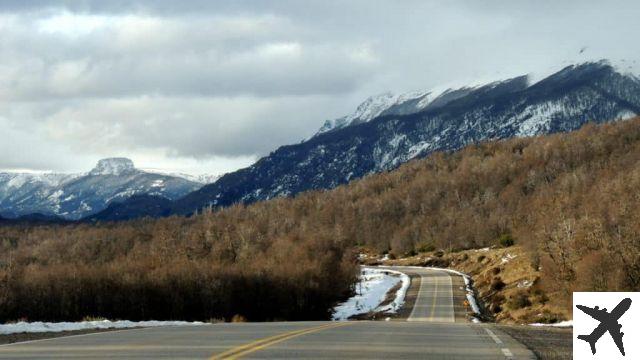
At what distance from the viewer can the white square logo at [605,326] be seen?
12453 millimetres

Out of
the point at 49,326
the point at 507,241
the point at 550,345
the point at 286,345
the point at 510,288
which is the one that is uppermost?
the point at 507,241

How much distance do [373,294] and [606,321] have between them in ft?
318

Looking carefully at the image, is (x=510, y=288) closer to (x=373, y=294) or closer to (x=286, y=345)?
(x=373, y=294)

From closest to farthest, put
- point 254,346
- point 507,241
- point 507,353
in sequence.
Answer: point 507,353
point 254,346
point 507,241

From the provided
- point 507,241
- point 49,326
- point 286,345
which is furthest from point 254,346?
point 507,241

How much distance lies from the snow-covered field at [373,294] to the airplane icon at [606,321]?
72.3m

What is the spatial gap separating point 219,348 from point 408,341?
5.23m

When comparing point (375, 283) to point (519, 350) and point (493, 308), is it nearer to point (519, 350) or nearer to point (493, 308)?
point (493, 308)

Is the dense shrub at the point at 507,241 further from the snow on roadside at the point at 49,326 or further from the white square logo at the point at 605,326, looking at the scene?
the white square logo at the point at 605,326

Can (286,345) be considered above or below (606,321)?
below

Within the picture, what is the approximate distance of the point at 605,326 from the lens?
1301 cm

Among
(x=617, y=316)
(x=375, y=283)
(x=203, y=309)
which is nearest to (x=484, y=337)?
(x=617, y=316)

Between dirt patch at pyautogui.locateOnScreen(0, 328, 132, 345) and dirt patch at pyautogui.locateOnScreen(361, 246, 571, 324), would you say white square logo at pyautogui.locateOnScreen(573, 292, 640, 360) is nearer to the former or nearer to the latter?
dirt patch at pyautogui.locateOnScreen(0, 328, 132, 345)

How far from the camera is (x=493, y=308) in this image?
8562 cm
